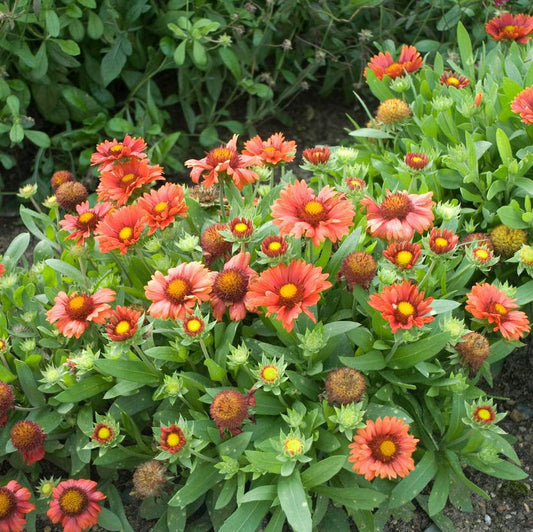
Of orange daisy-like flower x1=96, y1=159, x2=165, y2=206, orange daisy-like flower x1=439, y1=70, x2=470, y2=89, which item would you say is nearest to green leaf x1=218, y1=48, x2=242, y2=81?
orange daisy-like flower x1=439, y1=70, x2=470, y2=89

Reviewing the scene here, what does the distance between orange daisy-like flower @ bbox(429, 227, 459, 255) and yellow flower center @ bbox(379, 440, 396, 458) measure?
0.51 meters

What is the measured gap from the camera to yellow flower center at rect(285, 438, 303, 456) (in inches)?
65.8

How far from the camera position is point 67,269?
7.06 ft

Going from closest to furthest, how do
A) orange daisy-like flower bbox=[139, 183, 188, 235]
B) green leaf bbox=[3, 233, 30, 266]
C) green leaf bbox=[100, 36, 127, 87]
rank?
orange daisy-like flower bbox=[139, 183, 188, 235]
green leaf bbox=[3, 233, 30, 266]
green leaf bbox=[100, 36, 127, 87]

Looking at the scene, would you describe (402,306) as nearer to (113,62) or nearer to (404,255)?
(404,255)

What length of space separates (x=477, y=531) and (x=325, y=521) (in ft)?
1.50

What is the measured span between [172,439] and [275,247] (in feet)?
1.75

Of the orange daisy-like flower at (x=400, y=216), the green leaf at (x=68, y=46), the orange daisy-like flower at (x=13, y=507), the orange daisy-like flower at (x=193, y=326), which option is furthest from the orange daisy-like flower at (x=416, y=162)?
the green leaf at (x=68, y=46)

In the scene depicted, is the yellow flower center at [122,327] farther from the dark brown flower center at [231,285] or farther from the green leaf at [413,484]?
the green leaf at [413,484]

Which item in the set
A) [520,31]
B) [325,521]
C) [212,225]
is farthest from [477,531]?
[520,31]

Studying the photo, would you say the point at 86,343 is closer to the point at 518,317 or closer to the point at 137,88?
the point at 518,317

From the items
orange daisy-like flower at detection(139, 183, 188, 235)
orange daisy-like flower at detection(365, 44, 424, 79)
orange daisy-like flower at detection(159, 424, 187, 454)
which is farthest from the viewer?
orange daisy-like flower at detection(365, 44, 424, 79)

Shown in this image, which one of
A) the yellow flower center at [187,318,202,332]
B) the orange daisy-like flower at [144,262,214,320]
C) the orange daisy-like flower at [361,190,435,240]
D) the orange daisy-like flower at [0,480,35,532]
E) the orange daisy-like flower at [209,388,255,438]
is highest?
the orange daisy-like flower at [361,190,435,240]

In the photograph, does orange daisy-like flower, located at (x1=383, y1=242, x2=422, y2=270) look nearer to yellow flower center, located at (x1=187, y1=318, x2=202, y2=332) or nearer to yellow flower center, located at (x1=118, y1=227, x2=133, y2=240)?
yellow flower center, located at (x1=187, y1=318, x2=202, y2=332)
